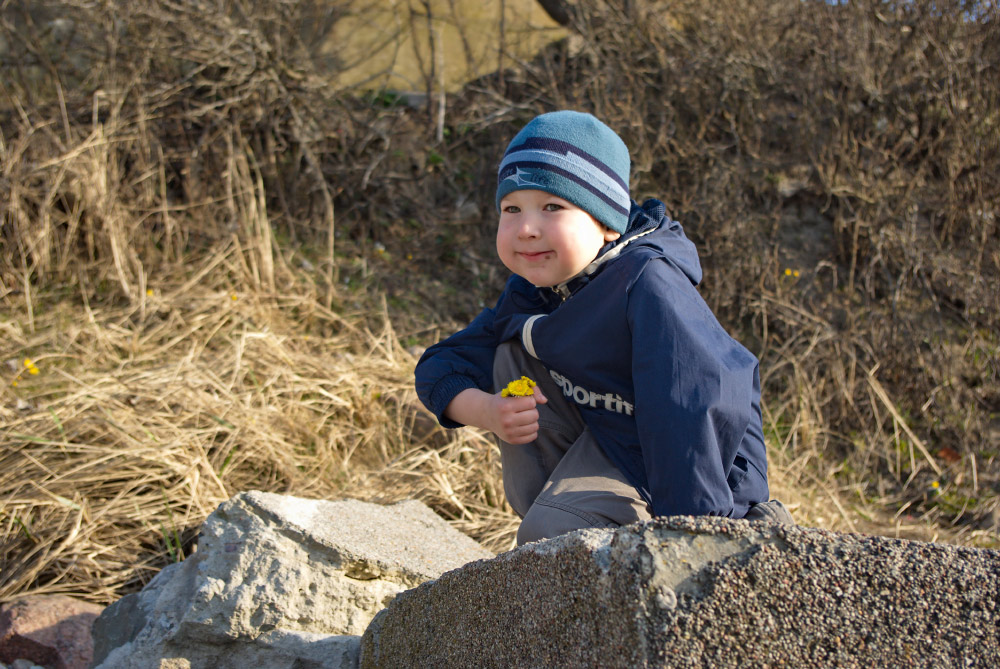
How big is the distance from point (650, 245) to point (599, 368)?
320mm

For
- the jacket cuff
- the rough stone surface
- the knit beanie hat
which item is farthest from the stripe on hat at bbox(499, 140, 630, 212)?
the rough stone surface

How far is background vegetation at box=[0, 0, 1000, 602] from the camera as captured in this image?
3.81m

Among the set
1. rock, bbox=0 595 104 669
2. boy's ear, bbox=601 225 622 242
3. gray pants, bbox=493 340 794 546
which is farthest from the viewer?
rock, bbox=0 595 104 669

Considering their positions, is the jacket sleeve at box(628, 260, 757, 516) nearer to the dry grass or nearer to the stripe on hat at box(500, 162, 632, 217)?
the stripe on hat at box(500, 162, 632, 217)

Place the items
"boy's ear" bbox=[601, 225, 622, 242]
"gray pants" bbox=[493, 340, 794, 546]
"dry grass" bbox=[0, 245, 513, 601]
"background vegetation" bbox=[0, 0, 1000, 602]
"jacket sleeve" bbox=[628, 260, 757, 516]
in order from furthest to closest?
"background vegetation" bbox=[0, 0, 1000, 602]
"dry grass" bbox=[0, 245, 513, 601]
"boy's ear" bbox=[601, 225, 622, 242]
"gray pants" bbox=[493, 340, 794, 546]
"jacket sleeve" bbox=[628, 260, 757, 516]

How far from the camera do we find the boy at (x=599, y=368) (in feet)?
5.54

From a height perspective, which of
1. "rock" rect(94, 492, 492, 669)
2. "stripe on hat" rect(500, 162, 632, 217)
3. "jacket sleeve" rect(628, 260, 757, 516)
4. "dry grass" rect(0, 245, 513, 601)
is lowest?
"dry grass" rect(0, 245, 513, 601)

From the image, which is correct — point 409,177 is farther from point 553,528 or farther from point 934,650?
point 934,650

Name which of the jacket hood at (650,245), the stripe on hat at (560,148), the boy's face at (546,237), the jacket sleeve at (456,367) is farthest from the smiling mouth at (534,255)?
the jacket sleeve at (456,367)

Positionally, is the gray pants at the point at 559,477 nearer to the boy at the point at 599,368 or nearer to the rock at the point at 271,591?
the boy at the point at 599,368

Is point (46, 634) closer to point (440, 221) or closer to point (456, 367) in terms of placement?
point (456, 367)

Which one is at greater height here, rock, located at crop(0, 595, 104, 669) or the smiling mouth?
the smiling mouth

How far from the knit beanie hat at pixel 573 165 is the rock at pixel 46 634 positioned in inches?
75.5

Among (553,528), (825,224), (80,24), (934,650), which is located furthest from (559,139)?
(80,24)
